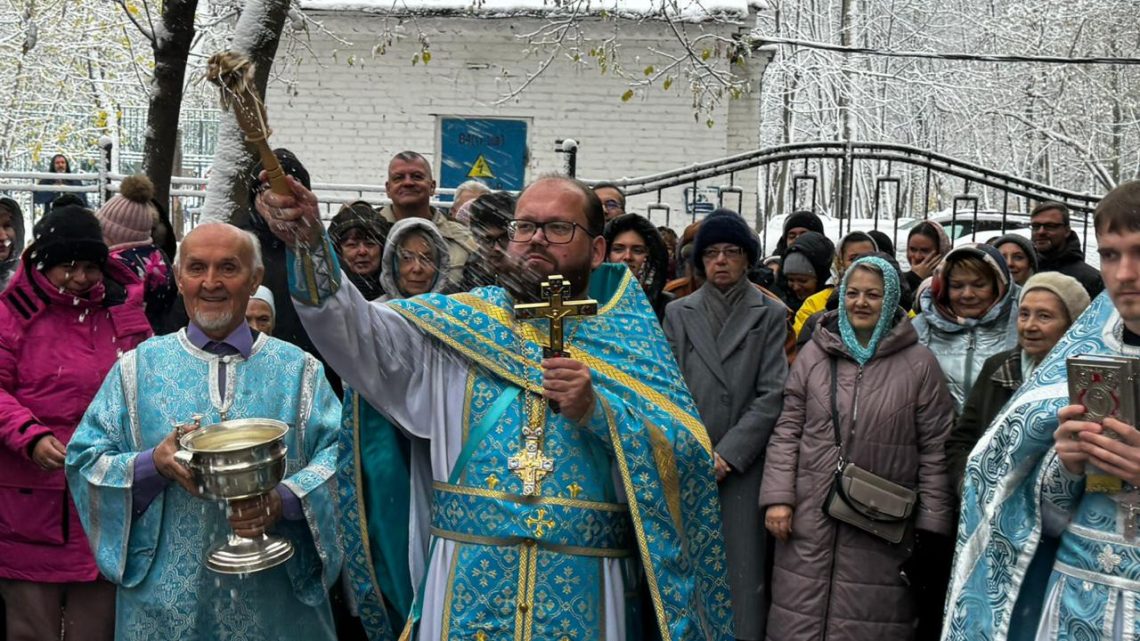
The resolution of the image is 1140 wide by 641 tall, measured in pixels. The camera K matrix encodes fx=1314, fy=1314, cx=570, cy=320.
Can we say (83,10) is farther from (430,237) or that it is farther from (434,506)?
(434,506)

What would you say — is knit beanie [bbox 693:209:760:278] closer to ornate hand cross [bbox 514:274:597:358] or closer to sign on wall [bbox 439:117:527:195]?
ornate hand cross [bbox 514:274:597:358]

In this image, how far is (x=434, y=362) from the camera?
3709mm

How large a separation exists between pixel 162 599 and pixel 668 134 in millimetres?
12826

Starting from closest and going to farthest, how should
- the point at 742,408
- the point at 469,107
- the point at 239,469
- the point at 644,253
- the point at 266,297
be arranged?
the point at 239,469 < the point at 266,297 < the point at 742,408 < the point at 644,253 < the point at 469,107

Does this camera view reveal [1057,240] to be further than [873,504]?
Yes

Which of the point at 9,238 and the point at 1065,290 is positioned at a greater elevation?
the point at 9,238

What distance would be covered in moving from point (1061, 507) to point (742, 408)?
9.28ft

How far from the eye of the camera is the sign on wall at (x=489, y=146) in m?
16.5

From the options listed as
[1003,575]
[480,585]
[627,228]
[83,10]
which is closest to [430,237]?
[627,228]

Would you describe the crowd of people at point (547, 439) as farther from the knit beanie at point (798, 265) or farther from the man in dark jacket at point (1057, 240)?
the man in dark jacket at point (1057, 240)

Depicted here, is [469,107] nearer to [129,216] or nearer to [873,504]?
[129,216]

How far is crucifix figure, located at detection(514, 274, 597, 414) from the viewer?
3.42 m

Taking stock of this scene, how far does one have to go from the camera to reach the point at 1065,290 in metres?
5.46

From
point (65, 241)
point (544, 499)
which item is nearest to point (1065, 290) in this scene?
point (544, 499)
